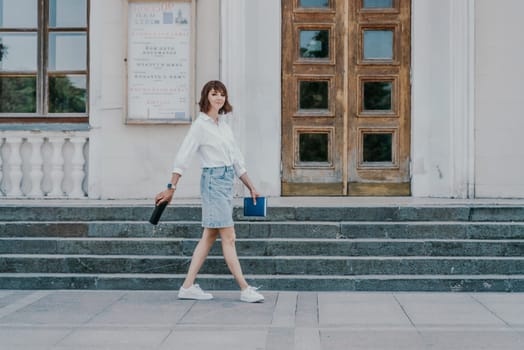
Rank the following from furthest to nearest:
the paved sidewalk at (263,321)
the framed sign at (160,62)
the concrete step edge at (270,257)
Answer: the framed sign at (160,62) → the concrete step edge at (270,257) → the paved sidewalk at (263,321)

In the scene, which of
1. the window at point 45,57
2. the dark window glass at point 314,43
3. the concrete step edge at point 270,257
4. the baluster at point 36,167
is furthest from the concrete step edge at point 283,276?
the dark window glass at point 314,43

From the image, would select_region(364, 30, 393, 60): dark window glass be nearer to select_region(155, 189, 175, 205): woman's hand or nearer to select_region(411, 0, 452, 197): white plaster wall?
select_region(411, 0, 452, 197): white plaster wall

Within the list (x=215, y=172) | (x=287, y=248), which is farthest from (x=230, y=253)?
(x=287, y=248)

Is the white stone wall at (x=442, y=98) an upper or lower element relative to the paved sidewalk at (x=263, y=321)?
upper

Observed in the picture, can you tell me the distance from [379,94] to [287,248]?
11.2ft

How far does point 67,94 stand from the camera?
1038cm

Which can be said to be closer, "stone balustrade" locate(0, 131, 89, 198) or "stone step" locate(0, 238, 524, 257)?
"stone step" locate(0, 238, 524, 257)

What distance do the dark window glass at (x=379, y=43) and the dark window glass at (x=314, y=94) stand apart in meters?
0.75

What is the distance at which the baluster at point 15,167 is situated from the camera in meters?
9.88

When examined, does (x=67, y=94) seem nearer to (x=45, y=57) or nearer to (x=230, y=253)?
(x=45, y=57)

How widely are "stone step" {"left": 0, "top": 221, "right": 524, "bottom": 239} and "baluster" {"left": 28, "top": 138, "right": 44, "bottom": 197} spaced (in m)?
1.60

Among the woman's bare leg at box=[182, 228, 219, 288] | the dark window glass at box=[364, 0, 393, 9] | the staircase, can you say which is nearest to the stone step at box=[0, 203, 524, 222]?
the staircase

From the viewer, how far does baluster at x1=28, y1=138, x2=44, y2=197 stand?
9.87 m

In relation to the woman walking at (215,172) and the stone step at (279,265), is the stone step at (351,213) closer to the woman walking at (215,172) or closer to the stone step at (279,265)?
the stone step at (279,265)
